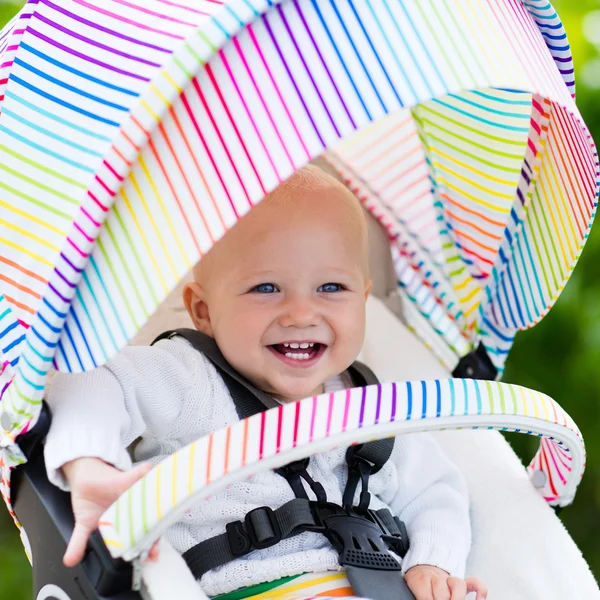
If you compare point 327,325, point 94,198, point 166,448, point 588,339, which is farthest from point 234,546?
point 588,339

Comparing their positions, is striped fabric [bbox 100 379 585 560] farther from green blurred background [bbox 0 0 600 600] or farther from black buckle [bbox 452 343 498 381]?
green blurred background [bbox 0 0 600 600]

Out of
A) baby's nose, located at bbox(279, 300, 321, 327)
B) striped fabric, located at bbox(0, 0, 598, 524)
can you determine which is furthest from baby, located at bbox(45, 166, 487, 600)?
striped fabric, located at bbox(0, 0, 598, 524)

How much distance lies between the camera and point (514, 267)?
1.20 meters

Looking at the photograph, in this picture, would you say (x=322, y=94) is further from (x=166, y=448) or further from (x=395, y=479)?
(x=395, y=479)

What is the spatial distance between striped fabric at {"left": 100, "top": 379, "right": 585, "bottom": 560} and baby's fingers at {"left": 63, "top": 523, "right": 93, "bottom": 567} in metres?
0.05

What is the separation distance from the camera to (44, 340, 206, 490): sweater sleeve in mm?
795

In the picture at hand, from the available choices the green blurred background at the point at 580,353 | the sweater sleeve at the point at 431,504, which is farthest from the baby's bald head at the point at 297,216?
the green blurred background at the point at 580,353

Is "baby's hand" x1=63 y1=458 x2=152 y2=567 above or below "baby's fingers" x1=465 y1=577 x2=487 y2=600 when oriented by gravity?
above

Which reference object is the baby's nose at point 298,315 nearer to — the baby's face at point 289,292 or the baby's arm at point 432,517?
the baby's face at point 289,292

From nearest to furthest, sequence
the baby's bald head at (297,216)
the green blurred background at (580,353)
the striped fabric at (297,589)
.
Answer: the striped fabric at (297,589), the baby's bald head at (297,216), the green blurred background at (580,353)

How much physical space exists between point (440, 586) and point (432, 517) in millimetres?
119

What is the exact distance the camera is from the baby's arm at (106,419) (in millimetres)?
761

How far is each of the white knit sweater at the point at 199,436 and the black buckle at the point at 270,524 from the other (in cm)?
2

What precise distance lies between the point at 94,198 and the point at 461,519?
0.57 m
